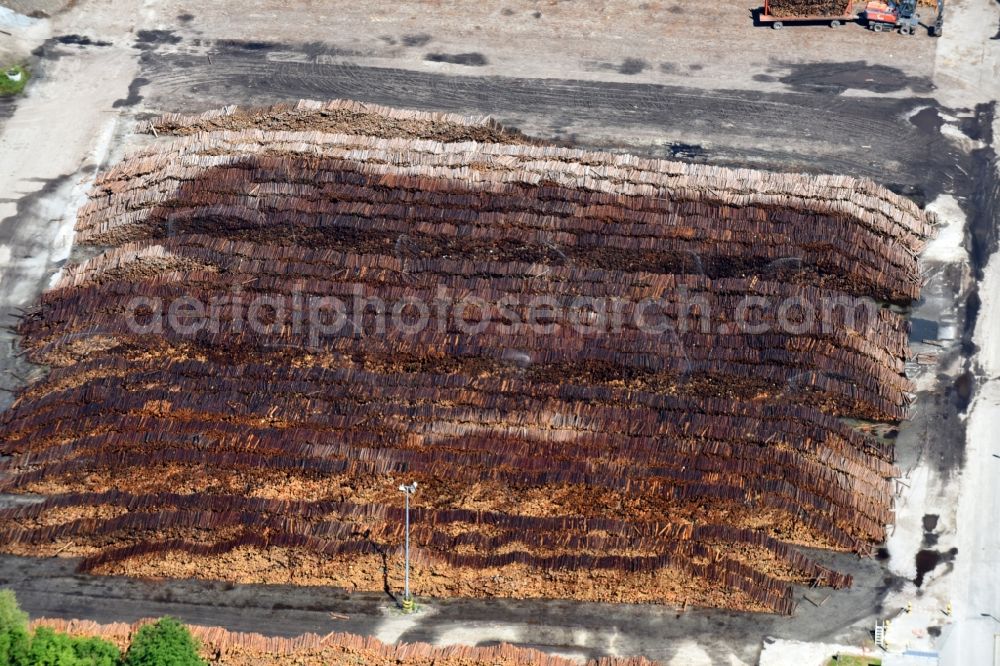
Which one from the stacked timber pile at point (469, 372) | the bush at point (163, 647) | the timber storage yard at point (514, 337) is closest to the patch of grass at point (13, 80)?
the timber storage yard at point (514, 337)

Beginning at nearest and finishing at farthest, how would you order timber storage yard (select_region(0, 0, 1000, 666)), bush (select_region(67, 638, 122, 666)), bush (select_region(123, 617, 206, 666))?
bush (select_region(123, 617, 206, 666)) < bush (select_region(67, 638, 122, 666)) < timber storage yard (select_region(0, 0, 1000, 666))

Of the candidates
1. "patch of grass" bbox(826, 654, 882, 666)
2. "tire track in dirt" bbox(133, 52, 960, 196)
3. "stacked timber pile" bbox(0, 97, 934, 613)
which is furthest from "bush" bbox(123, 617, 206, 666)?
"tire track in dirt" bbox(133, 52, 960, 196)

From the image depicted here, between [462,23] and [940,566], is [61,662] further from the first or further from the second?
[462,23]

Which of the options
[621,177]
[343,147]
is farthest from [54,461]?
[621,177]

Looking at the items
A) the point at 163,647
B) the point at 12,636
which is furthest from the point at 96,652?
the point at 12,636

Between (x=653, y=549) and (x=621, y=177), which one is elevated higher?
(x=621, y=177)

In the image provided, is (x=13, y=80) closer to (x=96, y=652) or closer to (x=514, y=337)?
(x=514, y=337)

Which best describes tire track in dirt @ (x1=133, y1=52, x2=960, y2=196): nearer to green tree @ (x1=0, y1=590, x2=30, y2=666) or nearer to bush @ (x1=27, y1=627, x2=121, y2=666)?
green tree @ (x1=0, y1=590, x2=30, y2=666)
